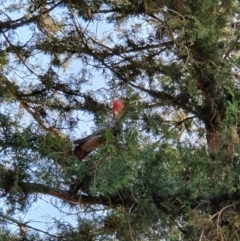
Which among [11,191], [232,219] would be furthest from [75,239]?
[232,219]

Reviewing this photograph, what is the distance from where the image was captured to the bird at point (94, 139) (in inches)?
73.3

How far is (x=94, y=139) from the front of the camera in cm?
194

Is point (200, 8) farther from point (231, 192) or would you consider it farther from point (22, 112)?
point (22, 112)

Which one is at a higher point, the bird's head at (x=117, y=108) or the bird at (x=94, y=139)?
the bird's head at (x=117, y=108)

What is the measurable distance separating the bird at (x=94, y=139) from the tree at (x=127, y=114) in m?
0.04

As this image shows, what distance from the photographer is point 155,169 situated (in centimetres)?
203

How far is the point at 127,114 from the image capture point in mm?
1854

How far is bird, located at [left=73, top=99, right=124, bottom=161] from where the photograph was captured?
1861 millimetres

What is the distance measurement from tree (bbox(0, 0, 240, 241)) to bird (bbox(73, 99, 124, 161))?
0.04m

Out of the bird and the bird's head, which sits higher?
the bird's head

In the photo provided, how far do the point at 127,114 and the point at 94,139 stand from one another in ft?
0.56

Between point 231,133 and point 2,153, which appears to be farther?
point 2,153

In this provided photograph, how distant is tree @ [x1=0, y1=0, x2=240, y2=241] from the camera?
1.94m

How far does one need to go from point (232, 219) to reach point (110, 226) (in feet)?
1.52
